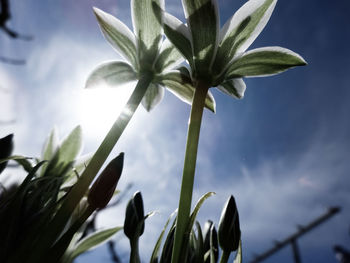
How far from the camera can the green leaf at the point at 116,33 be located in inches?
21.9

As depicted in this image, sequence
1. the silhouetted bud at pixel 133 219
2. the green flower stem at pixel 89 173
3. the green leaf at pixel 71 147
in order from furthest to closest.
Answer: the green leaf at pixel 71 147 < the silhouetted bud at pixel 133 219 < the green flower stem at pixel 89 173

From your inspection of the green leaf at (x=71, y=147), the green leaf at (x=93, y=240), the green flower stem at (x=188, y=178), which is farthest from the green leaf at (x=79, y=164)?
the green flower stem at (x=188, y=178)

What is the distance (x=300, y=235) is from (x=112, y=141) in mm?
2634

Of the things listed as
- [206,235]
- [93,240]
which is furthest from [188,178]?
[93,240]

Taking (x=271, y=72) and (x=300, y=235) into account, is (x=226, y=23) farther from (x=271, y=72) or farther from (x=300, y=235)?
(x=300, y=235)

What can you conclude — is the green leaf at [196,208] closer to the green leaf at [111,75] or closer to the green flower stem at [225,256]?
the green flower stem at [225,256]

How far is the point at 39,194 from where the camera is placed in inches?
17.4

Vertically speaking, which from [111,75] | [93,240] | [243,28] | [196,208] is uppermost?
[243,28]

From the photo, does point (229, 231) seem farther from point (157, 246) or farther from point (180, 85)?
point (180, 85)

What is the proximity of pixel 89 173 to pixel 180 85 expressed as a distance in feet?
0.87

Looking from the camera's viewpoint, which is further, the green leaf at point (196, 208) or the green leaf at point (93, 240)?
the green leaf at point (93, 240)

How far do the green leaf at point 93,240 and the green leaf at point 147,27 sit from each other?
1.19 ft

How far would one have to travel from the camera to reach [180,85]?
1.96 ft

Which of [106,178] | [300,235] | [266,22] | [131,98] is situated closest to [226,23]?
[266,22]
